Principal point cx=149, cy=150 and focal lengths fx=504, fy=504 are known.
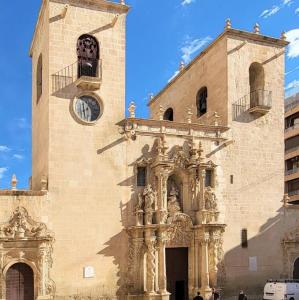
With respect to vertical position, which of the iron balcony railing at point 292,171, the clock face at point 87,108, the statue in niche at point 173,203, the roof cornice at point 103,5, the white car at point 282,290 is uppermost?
the roof cornice at point 103,5

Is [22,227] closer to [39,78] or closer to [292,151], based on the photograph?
[39,78]

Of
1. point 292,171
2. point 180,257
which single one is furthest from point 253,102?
point 292,171

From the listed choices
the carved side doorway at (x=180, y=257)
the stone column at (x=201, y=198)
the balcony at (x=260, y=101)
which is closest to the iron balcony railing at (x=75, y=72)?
the stone column at (x=201, y=198)

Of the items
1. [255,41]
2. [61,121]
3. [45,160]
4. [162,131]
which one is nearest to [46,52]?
[61,121]

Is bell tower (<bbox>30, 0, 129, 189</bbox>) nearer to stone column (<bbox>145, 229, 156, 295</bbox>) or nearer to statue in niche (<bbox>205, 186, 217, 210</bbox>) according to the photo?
stone column (<bbox>145, 229, 156, 295</bbox>)

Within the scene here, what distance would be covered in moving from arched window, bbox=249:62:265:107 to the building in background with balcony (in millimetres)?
19731

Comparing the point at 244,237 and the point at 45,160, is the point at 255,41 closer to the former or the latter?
the point at 244,237

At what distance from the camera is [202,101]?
3033 centimetres

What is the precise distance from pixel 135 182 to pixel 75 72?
590cm

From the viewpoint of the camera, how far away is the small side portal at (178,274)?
24.8 metres

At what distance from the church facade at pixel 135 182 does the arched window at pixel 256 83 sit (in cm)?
11

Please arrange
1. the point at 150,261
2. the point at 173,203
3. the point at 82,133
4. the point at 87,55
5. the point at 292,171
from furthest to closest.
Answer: the point at 292,171 → the point at 173,203 → the point at 87,55 → the point at 82,133 → the point at 150,261

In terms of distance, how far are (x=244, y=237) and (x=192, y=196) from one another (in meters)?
3.87

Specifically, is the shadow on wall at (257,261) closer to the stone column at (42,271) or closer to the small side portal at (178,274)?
the small side portal at (178,274)
